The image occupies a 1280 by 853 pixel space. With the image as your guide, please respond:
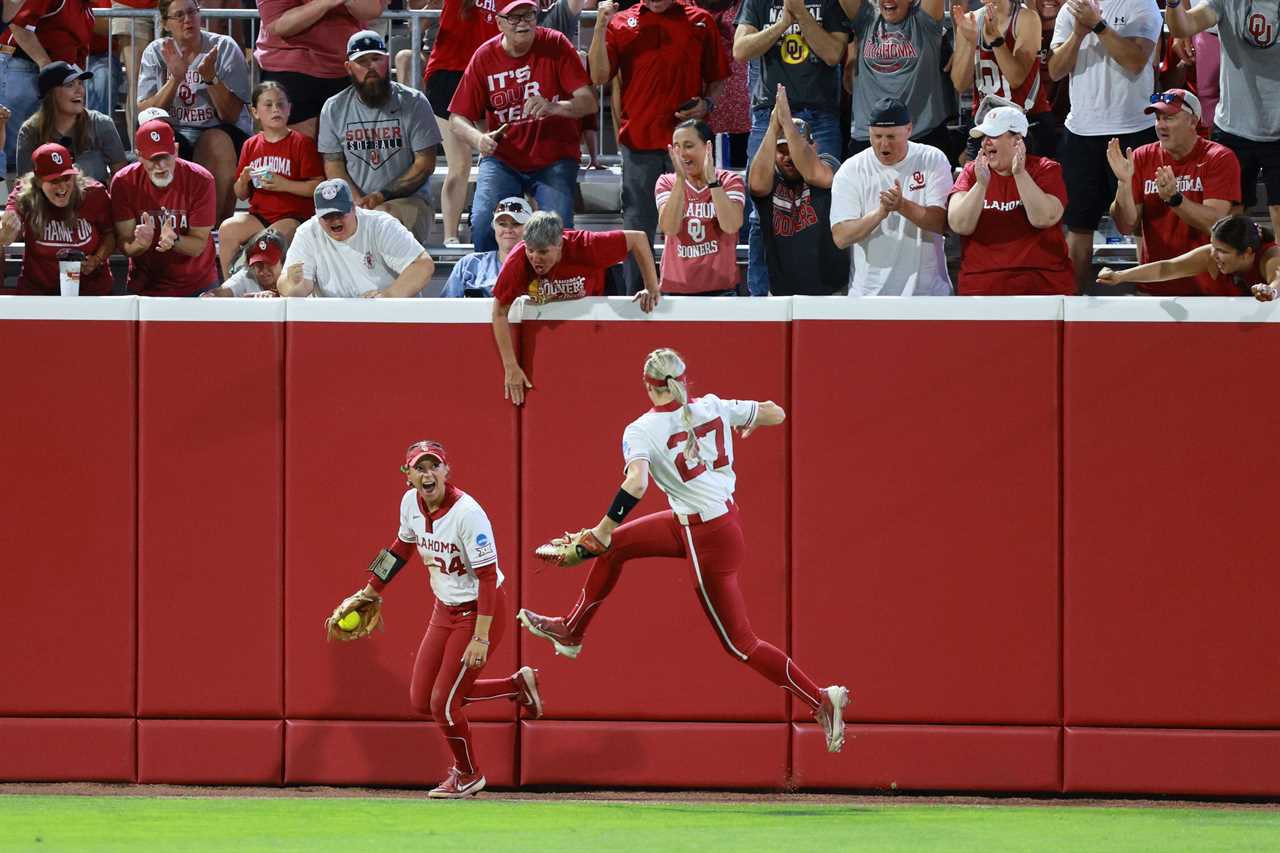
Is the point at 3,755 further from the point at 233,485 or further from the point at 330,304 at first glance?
the point at 330,304

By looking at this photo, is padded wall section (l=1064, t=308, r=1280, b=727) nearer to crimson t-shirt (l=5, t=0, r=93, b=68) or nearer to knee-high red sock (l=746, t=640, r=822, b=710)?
knee-high red sock (l=746, t=640, r=822, b=710)

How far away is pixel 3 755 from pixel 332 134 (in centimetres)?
419

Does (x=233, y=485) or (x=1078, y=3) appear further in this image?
(x=1078, y=3)

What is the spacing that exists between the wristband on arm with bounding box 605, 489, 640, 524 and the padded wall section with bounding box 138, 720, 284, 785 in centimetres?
225

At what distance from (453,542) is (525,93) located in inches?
130

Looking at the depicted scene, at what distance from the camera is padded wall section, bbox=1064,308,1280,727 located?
31.3 ft

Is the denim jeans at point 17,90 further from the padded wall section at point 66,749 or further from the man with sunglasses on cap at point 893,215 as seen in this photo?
the man with sunglasses on cap at point 893,215

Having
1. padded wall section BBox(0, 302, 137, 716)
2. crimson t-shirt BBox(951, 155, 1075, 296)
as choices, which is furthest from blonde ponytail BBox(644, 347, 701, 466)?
padded wall section BBox(0, 302, 137, 716)

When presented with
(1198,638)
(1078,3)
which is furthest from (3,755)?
(1078,3)

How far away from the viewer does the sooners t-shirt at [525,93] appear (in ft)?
36.9

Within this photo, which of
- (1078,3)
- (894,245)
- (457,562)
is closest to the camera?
(457,562)

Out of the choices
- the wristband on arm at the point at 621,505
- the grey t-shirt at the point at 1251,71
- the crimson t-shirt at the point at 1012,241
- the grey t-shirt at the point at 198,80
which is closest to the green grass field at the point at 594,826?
the wristband on arm at the point at 621,505

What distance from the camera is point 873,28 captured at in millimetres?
11062

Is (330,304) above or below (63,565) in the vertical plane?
above
